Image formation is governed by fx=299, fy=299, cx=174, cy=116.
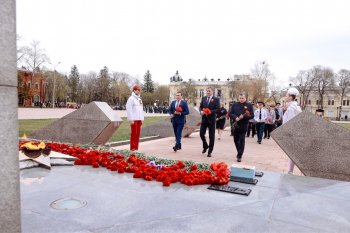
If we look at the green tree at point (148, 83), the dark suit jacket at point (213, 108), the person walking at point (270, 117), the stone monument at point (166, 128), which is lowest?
the stone monument at point (166, 128)

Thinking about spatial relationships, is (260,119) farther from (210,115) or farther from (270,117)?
(210,115)

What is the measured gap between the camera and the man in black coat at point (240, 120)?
7.98 metres

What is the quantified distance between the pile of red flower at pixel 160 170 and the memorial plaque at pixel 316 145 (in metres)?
1.69

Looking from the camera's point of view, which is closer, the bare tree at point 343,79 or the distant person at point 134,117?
the distant person at point 134,117

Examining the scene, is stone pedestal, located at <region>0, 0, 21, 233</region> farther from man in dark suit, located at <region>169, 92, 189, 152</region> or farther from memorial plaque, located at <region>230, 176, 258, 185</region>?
man in dark suit, located at <region>169, 92, 189, 152</region>

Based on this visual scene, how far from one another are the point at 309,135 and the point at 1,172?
5.36 metres

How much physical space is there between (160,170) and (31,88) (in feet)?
227

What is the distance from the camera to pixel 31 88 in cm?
6606

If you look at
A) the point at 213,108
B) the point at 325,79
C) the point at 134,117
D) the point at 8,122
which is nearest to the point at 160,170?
the point at 8,122

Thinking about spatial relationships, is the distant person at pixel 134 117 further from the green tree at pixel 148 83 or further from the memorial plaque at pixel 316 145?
the green tree at pixel 148 83

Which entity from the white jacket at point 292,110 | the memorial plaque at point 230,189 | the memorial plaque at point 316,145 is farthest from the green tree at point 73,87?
the memorial plaque at point 230,189

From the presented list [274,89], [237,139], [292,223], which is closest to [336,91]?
[274,89]

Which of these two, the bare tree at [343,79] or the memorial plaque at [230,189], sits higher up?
the bare tree at [343,79]

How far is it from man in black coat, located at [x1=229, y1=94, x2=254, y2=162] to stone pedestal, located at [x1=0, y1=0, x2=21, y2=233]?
260 inches
